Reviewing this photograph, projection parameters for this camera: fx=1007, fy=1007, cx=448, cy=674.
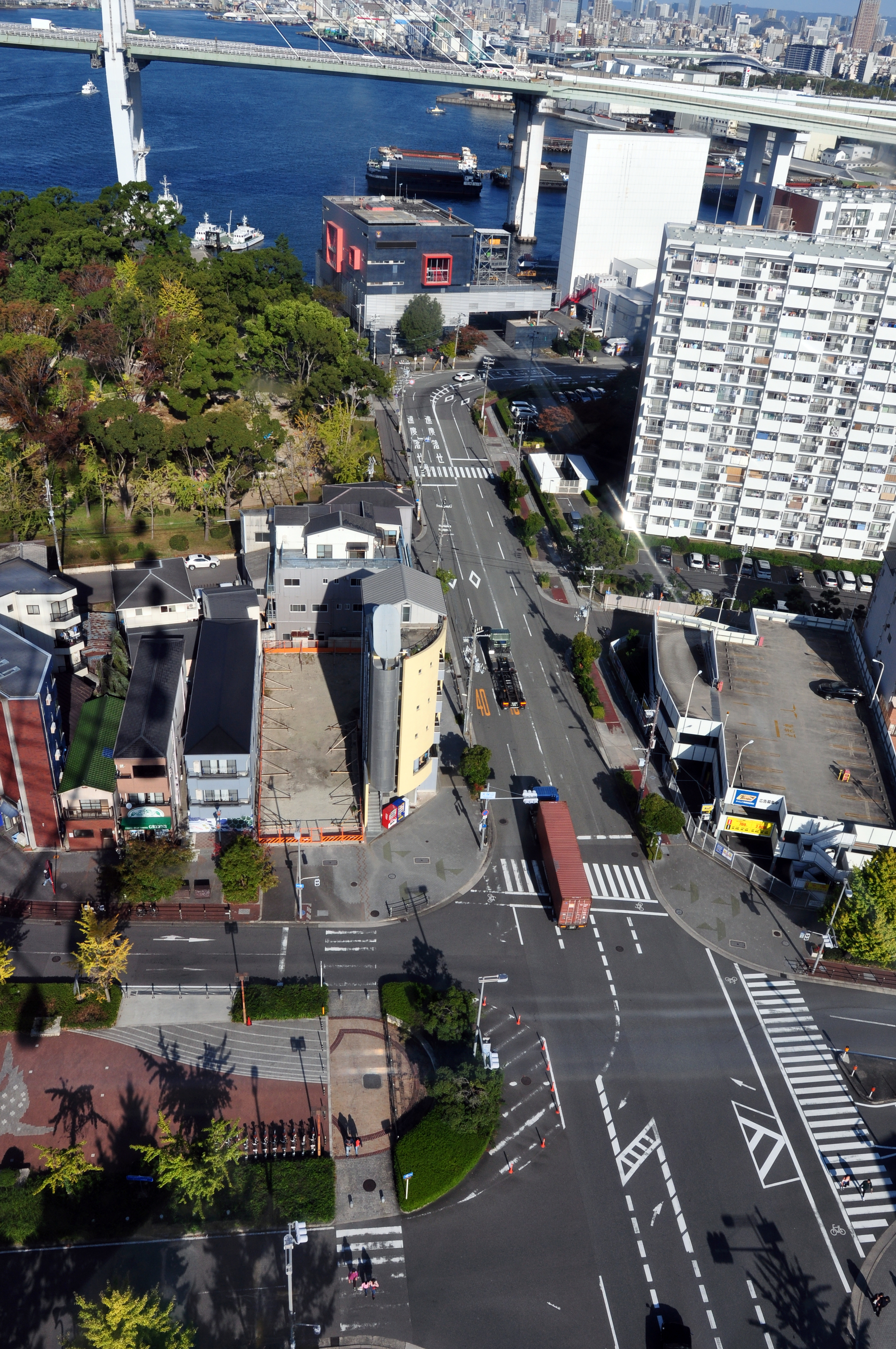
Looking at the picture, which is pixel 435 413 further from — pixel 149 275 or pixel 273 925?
→ pixel 273 925

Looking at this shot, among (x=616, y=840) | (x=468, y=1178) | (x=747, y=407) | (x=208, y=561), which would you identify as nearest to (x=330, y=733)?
(x=616, y=840)

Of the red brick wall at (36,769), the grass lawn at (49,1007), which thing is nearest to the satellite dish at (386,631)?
the red brick wall at (36,769)

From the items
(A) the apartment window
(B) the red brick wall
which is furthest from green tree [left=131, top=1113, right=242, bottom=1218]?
(B) the red brick wall

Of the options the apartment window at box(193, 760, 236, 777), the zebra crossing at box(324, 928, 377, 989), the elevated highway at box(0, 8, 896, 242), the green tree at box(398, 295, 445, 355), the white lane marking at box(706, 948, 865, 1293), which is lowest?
the white lane marking at box(706, 948, 865, 1293)

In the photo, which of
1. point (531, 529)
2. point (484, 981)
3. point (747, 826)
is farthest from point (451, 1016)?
point (531, 529)

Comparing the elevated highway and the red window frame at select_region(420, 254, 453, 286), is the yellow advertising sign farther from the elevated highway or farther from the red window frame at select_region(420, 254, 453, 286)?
the elevated highway

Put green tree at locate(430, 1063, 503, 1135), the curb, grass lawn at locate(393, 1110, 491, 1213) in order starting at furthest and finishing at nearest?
green tree at locate(430, 1063, 503, 1135) < grass lawn at locate(393, 1110, 491, 1213) < the curb

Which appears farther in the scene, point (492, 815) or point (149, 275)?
point (149, 275)

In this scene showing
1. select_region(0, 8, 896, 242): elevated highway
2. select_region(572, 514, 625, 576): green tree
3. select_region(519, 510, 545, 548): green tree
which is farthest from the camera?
select_region(0, 8, 896, 242): elevated highway
